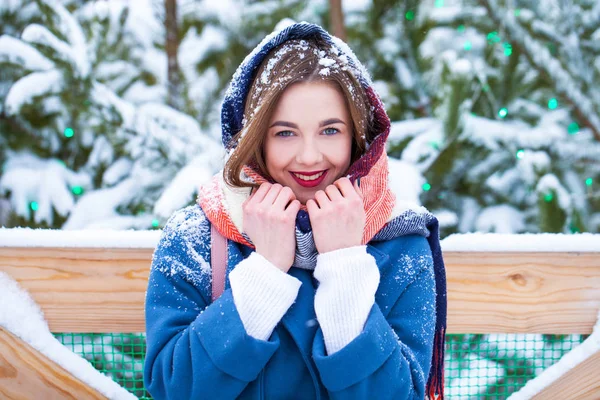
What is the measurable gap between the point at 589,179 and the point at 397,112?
131 cm

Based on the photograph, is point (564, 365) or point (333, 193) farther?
point (564, 365)

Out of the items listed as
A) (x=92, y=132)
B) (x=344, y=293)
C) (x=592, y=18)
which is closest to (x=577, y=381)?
(x=344, y=293)

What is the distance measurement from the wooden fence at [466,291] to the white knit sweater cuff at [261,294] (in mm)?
556

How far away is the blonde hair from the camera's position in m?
1.24

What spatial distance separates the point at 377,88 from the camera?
3.55 meters

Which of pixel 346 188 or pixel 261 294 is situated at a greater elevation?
pixel 346 188

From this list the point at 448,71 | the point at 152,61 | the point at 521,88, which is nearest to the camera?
the point at 448,71

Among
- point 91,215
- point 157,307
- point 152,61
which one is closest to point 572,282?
point 157,307

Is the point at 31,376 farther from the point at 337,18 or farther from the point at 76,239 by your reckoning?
the point at 337,18

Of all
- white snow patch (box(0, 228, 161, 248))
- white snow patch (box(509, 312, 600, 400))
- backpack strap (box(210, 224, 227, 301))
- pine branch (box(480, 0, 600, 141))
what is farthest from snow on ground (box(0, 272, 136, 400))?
pine branch (box(480, 0, 600, 141))

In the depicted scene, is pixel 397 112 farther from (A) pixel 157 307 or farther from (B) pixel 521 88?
(A) pixel 157 307

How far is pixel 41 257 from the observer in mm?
1567

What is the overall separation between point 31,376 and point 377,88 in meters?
2.70

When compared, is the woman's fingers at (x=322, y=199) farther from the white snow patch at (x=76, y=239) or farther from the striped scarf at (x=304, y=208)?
the white snow patch at (x=76, y=239)
